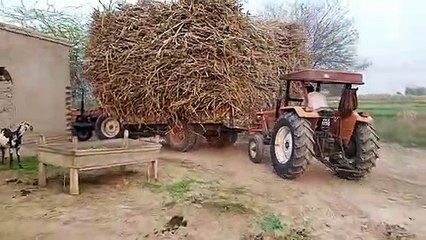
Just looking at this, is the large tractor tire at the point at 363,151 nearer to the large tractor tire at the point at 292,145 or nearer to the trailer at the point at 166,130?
the large tractor tire at the point at 292,145

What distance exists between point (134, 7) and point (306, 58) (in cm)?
412

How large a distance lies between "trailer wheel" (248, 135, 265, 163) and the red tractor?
29.0 inches

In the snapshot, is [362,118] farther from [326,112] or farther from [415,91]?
[415,91]

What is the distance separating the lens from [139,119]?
9344mm

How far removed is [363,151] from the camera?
6793 millimetres

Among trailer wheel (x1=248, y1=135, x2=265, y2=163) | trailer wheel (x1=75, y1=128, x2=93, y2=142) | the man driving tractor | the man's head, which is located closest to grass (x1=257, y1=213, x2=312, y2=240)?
the man driving tractor

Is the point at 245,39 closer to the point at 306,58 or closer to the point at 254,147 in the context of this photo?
the point at 254,147

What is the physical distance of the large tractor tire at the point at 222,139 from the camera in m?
9.69

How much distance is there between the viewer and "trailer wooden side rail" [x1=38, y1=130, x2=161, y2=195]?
17.9 ft

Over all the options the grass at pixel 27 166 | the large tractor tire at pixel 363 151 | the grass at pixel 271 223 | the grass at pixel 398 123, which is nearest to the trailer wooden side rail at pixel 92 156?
the grass at pixel 27 166

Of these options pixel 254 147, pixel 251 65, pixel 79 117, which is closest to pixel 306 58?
pixel 251 65

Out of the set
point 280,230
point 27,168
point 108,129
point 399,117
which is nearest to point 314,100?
point 399,117

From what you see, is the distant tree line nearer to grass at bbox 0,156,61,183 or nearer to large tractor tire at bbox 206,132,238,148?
large tractor tire at bbox 206,132,238,148

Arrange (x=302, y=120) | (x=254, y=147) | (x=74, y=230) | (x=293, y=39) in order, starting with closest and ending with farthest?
(x=74, y=230)
(x=302, y=120)
(x=254, y=147)
(x=293, y=39)
